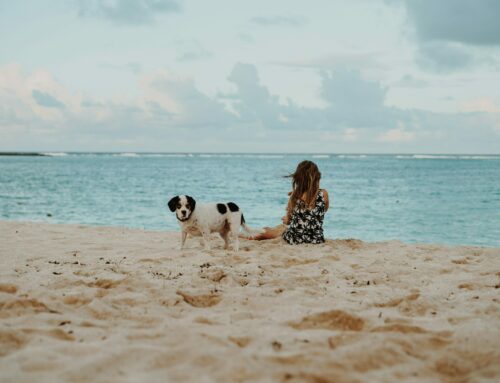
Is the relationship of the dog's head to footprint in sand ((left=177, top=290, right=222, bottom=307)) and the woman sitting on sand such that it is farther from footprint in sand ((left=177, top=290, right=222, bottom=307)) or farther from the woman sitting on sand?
footprint in sand ((left=177, top=290, right=222, bottom=307))

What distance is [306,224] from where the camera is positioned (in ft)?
29.9

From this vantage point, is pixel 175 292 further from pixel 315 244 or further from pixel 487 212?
pixel 487 212

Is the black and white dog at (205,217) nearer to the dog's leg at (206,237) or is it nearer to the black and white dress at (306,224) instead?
the dog's leg at (206,237)

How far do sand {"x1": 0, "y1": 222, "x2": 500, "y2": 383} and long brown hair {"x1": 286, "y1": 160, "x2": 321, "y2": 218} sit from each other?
6.16 feet

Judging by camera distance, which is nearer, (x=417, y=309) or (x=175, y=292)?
(x=417, y=309)

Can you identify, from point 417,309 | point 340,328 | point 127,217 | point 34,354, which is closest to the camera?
point 34,354

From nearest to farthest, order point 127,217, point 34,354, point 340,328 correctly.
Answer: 1. point 34,354
2. point 340,328
3. point 127,217

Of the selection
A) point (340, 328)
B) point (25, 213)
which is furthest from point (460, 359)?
point (25, 213)

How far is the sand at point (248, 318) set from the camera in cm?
290

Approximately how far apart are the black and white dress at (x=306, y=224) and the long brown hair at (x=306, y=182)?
0.12 m

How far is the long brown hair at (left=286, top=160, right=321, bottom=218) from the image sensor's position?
29.3 ft

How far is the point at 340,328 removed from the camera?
3.89 m

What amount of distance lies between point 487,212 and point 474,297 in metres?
16.0

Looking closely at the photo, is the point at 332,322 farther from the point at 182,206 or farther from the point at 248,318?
the point at 182,206
